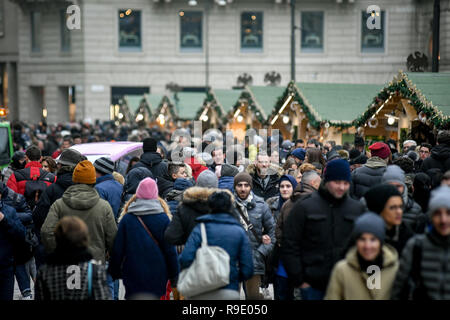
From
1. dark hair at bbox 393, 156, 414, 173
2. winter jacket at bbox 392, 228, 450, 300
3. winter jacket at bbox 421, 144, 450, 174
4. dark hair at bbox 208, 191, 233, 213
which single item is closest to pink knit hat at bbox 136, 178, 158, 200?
dark hair at bbox 208, 191, 233, 213

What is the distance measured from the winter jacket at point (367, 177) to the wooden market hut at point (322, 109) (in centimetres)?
940

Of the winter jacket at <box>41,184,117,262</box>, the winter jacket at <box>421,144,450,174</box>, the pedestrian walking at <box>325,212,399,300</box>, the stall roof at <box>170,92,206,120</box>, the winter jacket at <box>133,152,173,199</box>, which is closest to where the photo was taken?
the pedestrian walking at <box>325,212,399,300</box>

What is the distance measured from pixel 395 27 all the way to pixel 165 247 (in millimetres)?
44272

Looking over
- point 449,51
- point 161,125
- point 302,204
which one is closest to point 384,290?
point 302,204

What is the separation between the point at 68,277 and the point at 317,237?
6.55 feet

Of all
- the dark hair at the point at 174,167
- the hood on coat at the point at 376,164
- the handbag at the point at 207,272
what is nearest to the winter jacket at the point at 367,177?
the hood on coat at the point at 376,164

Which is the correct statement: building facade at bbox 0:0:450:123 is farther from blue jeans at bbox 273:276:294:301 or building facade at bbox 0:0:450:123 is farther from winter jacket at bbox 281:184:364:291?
winter jacket at bbox 281:184:364:291

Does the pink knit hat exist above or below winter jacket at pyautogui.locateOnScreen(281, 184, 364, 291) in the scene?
above

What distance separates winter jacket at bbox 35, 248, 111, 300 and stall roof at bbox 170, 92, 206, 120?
2572cm

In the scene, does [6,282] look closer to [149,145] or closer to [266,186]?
[266,186]

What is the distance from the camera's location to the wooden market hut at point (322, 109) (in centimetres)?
1952

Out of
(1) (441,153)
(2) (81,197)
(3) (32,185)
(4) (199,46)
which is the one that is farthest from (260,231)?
(4) (199,46)

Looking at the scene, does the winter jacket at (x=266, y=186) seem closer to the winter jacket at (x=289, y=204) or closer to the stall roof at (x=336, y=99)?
the winter jacket at (x=289, y=204)

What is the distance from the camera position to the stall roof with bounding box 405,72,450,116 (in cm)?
1460
